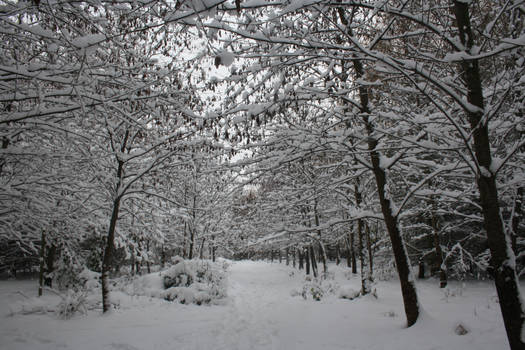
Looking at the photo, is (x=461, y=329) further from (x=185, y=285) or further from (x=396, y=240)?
(x=185, y=285)

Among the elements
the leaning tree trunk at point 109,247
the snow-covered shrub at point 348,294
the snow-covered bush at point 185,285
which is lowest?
the snow-covered shrub at point 348,294

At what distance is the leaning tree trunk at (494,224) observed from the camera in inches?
121

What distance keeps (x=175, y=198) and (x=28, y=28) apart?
6.71 m

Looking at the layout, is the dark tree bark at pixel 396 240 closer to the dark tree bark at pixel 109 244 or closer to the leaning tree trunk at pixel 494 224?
the leaning tree trunk at pixel 494 224

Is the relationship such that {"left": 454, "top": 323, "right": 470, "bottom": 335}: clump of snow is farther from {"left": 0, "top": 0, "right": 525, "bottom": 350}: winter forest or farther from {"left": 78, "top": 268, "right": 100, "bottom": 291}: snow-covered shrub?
{"left": 78, "top": 268, "right": 100, "bottom": 291}: snow-covered shrub

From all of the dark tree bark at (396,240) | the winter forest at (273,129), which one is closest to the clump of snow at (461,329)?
the winter forest at (273,129)

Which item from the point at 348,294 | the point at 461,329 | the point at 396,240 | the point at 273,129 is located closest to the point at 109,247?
the point at 273,129

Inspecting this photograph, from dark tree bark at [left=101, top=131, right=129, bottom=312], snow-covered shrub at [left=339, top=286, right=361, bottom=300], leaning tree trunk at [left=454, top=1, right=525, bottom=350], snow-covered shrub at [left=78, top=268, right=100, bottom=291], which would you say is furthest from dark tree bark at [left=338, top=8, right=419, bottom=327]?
snow-covered shrub at [left=78, top=268, right=100, bottom=291]

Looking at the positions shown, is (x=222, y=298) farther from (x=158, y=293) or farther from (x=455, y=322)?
(x=455, y=322)

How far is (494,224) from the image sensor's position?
3.27 meters

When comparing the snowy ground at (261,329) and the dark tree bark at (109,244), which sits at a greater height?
the dark tree bark at (109,244)

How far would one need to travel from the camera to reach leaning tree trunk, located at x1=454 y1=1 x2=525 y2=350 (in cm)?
307

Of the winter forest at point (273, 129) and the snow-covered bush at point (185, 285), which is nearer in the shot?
the winter forest at point (273, 129)

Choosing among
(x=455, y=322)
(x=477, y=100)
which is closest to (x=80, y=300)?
(x=455, y=322)
